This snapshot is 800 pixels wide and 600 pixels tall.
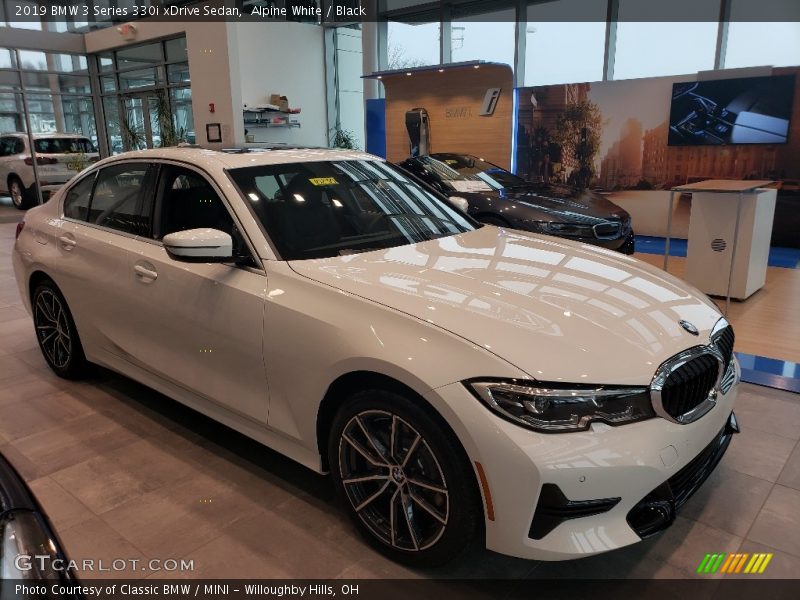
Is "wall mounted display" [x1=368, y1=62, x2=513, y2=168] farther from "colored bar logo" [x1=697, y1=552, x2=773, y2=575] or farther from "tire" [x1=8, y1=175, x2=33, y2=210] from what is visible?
"colored bar logo" [x1=697, y1=552, x2=773, y2=575]

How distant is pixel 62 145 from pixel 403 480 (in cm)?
1343

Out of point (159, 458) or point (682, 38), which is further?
point (682, 38)

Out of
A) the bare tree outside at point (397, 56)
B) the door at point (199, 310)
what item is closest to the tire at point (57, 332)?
the door at point (199, 310)

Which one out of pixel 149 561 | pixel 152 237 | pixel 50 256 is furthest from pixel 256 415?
pixel 50 256

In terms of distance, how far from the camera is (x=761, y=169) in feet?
26.9

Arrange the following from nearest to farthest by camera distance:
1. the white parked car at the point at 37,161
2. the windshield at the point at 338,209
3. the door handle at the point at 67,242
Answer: the windshield at the point at 338,209 → the door handle at the point at 67,242 → the white parked car at the point at 37,161

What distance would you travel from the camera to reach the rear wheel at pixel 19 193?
12695 millimetres

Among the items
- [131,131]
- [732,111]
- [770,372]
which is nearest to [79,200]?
[770,372]

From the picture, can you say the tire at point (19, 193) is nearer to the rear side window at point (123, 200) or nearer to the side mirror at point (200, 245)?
the rear side window at point (123, 200)

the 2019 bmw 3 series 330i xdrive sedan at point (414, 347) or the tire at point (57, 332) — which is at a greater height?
the 2019 bmw 3 series 330i xdrive sedan at point (414, 347)

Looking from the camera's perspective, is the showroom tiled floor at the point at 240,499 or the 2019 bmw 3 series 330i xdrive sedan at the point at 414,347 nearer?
the 2019 bmw 3 series 330i xdrive sedan at the point at 414,347

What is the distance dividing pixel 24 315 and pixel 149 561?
3966 millimetres

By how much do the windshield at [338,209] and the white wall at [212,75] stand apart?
10.3 metres

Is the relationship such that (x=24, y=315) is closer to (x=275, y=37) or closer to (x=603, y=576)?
(x=603, y=576)
